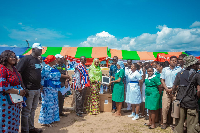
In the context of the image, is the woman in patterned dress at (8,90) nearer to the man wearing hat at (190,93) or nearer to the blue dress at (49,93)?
the blue dress at (49,93)

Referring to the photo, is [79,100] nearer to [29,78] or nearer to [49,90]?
[49,90]

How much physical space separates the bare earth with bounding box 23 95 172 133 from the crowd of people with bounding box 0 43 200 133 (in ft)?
0.62

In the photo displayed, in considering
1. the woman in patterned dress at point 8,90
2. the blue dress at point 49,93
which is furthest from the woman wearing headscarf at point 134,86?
the woman in patterned dress at point 8,90

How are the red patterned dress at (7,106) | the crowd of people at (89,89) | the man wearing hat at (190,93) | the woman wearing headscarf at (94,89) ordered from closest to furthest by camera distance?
the red patterned dress at (7,106)
the crowd of people at (89,89)
the man wearing hat at (190,93)
the woman wearing headscarf at (94,89)

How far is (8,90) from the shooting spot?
2465 mm

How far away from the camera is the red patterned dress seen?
2.43m

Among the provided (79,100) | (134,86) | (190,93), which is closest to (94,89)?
(79,100)

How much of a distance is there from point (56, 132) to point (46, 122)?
0.46 metres

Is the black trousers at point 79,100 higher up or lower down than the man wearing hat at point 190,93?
lower down

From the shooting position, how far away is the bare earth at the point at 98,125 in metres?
3.96

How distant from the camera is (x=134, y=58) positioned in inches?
568

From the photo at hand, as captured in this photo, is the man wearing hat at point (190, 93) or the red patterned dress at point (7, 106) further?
the man wearing hat at point (190, 93)

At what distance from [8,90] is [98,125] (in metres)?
2.82

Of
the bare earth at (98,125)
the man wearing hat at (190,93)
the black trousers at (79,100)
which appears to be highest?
the man wearing hat at (190,93)
